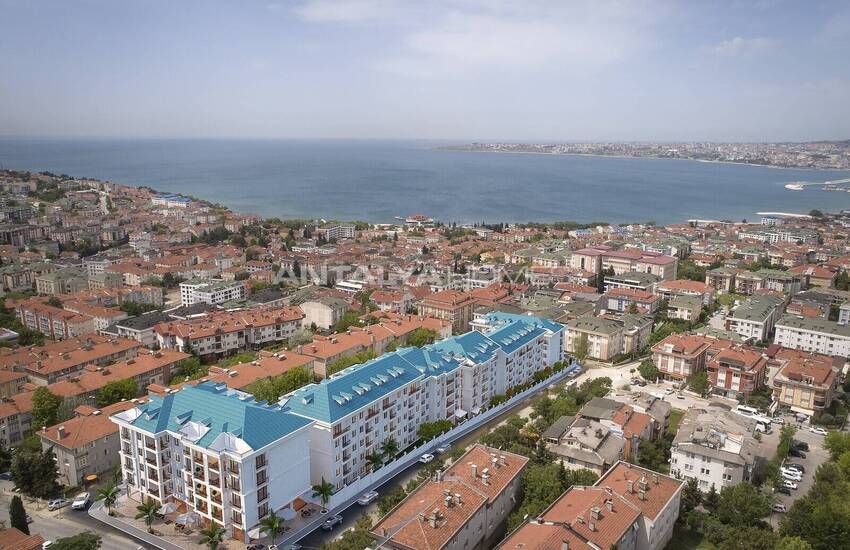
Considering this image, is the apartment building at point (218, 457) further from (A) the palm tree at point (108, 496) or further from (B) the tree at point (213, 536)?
(A) the palm tree at point (108, 496)

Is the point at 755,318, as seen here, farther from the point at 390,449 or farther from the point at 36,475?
the point at 36,475

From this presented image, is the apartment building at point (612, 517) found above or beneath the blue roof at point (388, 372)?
beneath

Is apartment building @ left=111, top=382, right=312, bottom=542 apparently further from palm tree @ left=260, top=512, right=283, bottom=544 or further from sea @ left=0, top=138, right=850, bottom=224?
sea @ left=0, top=138, right=850, bottom=224

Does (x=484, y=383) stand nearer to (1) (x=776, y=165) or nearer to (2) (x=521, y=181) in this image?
(2) (x=521, y=181)

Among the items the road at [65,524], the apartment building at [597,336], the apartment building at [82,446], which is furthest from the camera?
the apartment building at [597,336]

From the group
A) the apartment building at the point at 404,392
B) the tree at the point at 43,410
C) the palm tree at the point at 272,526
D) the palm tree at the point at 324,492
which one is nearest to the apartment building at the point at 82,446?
the tree at the point at 43,410

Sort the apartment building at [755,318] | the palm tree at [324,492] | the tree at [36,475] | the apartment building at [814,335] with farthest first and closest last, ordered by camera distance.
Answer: the apartment building at [755,318]
the apartment building at [814,335]
the tree at [36,475]
the palm tree at [324,492]

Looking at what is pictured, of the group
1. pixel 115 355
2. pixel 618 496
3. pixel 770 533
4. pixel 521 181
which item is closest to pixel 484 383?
pixel 618 496

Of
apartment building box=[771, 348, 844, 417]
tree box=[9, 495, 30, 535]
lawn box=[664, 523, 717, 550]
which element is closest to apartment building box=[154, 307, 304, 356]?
tree box=[9, 495, 30, 535]
